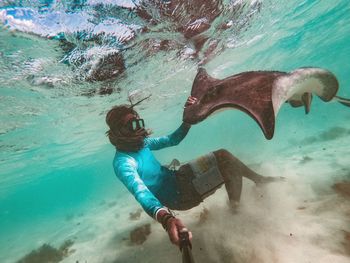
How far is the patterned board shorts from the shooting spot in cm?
540

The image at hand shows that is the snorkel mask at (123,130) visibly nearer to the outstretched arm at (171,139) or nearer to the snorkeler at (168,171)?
the snorkeler at (168,171)

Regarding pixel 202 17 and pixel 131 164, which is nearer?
pixel 131 164

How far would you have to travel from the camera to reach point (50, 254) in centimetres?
1138

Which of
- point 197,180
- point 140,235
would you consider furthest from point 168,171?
point 140,235

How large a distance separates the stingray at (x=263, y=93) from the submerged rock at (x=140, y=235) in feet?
15.9

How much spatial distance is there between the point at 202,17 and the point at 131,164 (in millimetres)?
7141

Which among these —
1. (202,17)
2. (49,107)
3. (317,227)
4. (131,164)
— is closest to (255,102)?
(131,164)

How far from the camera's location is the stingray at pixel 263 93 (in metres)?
3.39

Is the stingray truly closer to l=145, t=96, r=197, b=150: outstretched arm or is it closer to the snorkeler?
the snorkeler

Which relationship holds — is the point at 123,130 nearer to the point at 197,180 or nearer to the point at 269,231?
the point at 197,180

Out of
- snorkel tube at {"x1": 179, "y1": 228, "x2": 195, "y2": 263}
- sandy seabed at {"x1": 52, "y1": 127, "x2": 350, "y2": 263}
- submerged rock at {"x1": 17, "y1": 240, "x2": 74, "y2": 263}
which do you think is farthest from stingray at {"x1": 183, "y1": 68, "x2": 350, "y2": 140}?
submerged rock at {"x1": 17, "y1": 240, "x2": 74, "y2": 263}

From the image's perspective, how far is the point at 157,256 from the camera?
5785 millimetres

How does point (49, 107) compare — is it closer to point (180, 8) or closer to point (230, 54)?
point (180, 8)

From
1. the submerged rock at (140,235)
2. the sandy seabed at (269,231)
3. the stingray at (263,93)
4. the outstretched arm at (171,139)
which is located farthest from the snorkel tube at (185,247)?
the submerged rock at (140,235)
